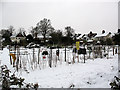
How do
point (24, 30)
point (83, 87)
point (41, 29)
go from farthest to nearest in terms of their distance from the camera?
point (24, 30) < point (41, 29) < point (83, 87)

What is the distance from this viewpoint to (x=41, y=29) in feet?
140

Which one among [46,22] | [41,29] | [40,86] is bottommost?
[40,86]

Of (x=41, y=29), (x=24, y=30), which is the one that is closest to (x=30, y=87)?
(x=41, y=29)

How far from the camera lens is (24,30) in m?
66.0

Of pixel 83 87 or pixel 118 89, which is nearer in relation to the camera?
pixel 118 89

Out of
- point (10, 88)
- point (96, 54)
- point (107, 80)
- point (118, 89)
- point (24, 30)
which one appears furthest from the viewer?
point (24, 30)

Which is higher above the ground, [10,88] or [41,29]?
[41,29]

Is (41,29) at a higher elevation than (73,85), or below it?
higher

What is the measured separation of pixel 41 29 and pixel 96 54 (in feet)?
115

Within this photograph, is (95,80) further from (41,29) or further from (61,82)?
(41,29)

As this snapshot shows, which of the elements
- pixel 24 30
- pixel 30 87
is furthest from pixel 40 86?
pixel 24 30

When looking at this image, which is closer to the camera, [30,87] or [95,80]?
[30,87]

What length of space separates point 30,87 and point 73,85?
1.55 metres

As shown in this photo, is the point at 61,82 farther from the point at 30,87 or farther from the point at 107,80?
the point at 107,80
